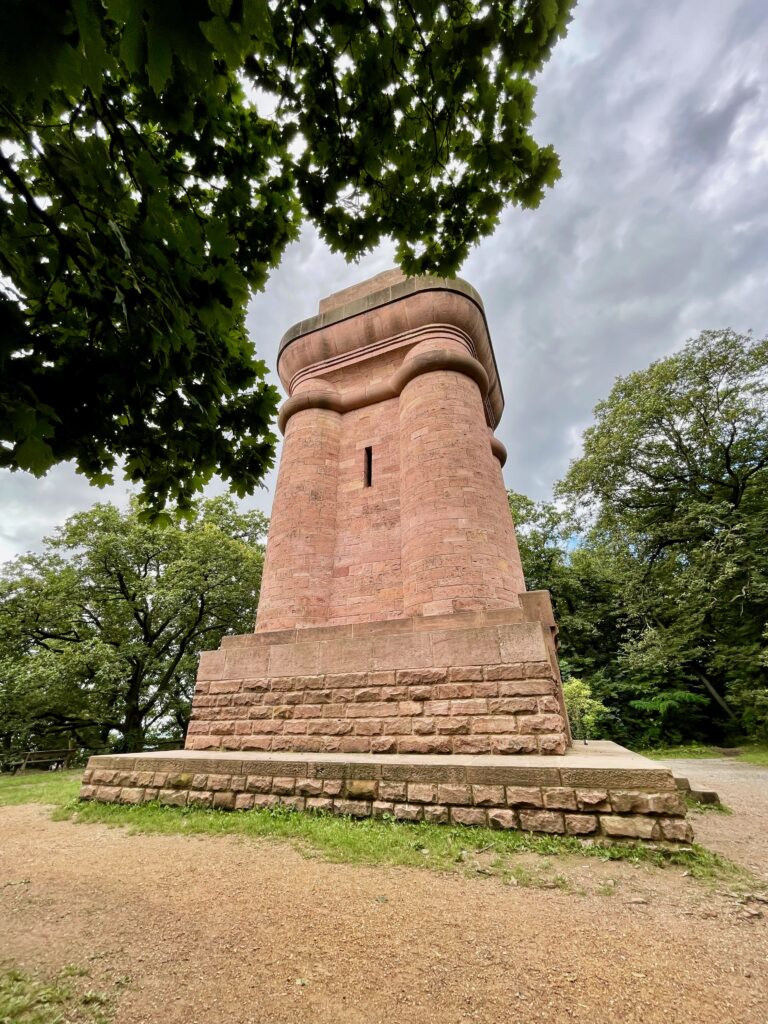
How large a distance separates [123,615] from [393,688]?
62.6ft

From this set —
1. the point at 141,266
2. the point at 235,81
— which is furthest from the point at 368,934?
the point at 235,81

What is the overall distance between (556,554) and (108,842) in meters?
25.7

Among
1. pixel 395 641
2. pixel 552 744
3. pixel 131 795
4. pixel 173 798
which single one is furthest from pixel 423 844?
pixel 131 795

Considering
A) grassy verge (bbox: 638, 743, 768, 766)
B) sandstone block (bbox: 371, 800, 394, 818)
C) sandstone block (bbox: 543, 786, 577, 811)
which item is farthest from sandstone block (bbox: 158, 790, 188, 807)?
grassy verge (bbox: 638, 743, 768, 766)

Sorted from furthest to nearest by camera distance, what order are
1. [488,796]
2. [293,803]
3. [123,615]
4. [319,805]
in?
[123,615], [293,803], [319,805], [488,796]

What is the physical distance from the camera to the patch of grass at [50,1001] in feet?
6.33

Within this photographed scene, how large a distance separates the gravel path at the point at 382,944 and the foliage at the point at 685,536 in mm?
15048

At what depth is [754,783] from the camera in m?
8.99

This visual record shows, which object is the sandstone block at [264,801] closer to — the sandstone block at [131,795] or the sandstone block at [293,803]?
the sandstone block at [293,803]

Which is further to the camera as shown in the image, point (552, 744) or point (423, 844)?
point (552, 744)

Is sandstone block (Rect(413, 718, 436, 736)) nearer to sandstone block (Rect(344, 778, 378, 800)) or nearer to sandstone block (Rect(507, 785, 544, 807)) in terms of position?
sandstone block (Rect(344, 778, 378, 800))

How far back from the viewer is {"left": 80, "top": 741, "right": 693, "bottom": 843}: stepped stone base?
3.86 metres

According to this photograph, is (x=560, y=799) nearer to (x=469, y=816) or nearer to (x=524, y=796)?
(x=524, y=796)

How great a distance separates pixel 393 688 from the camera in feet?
20.1
